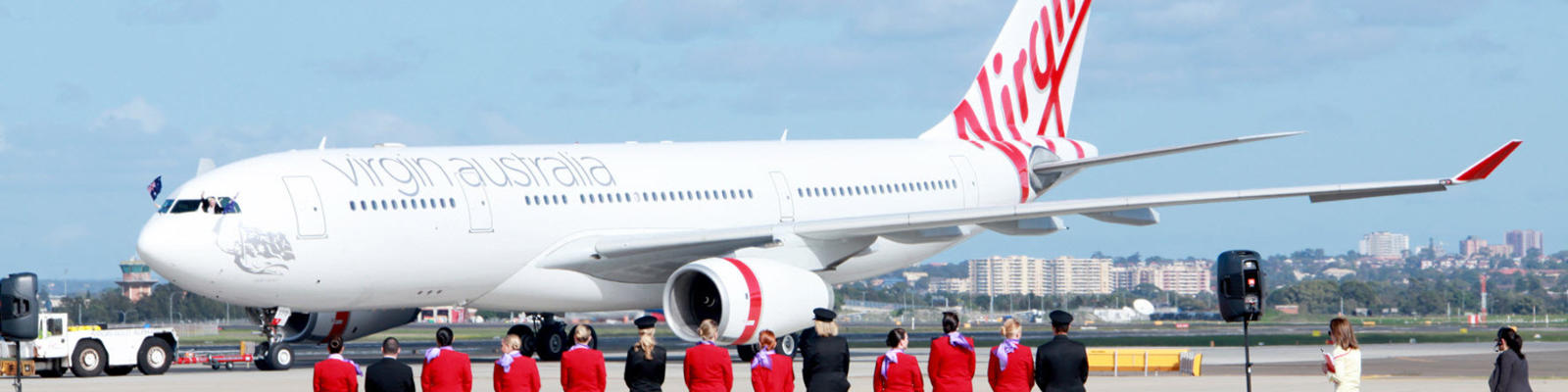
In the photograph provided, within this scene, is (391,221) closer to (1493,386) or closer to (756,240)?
(756,240)

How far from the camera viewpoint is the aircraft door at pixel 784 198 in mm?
30484

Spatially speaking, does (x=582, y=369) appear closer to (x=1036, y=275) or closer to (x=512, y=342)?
(x=512, y=342)

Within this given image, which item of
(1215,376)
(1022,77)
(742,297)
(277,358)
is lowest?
(1215,376)

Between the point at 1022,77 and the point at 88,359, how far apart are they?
17.1 m

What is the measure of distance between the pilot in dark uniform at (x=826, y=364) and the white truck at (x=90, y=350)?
1516 centimetres

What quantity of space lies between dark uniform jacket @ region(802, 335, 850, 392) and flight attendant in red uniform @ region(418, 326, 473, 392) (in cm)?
256

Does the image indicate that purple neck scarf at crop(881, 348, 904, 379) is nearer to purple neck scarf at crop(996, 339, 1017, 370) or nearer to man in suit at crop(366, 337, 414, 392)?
purple neck scarf at crop(996, 339, 1017, 370)

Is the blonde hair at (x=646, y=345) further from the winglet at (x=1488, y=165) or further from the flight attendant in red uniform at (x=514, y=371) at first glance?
the winglet at (x=1488, y=165)

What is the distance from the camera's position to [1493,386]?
→ 14375 millimetres

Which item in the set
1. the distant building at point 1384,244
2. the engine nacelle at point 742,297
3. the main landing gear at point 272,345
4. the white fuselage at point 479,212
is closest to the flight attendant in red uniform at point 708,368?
the engine nacelle at point 742,297

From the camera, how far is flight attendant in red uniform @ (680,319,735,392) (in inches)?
582

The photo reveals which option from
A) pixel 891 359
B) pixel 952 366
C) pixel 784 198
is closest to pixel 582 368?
pixel 891 359

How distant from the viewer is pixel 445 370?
49.2 ft

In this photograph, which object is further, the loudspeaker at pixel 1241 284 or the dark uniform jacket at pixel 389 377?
the loudspeaker at pixel 1241 284
